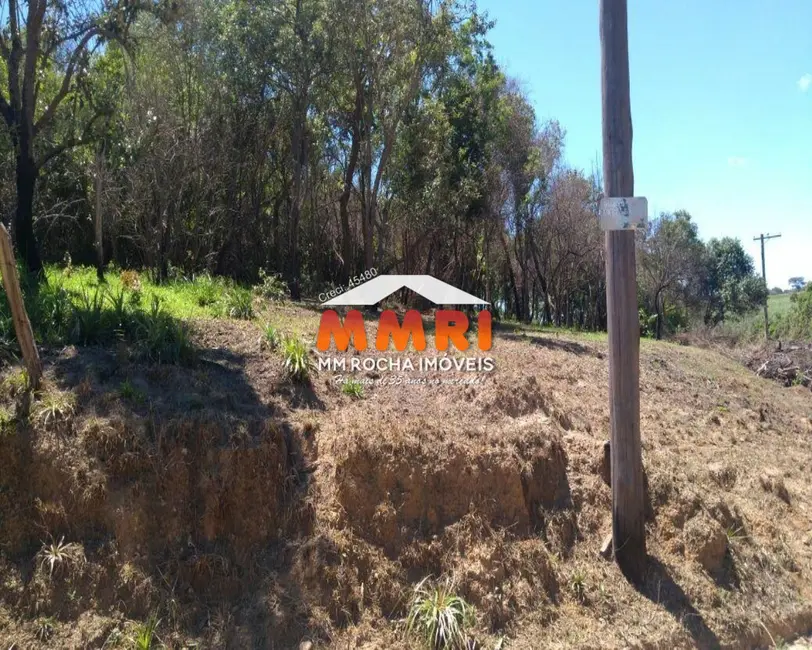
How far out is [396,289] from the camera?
11.4 metres

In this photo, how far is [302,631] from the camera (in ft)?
14.4

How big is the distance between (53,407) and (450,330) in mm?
4761

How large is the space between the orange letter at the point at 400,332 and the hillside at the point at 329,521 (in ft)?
4.01

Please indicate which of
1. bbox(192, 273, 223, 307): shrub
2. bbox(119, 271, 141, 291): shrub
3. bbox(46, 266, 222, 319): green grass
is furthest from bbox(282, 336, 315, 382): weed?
bbox(119, 271, 141, 291): shrub

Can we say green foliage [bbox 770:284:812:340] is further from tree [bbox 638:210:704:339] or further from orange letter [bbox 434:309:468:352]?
orange letter [bbox 434:309:468:352]

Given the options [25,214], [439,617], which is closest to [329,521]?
[439,617]

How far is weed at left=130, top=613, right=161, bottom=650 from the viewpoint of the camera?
4.10 metres

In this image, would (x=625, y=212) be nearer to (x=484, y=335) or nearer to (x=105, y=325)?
(x=484, y=335)

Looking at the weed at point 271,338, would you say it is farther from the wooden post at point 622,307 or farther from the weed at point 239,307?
the wooden post at point 622,307

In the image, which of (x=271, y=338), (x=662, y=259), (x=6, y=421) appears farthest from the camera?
(x=662, y=259)

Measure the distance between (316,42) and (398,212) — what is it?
6574mm

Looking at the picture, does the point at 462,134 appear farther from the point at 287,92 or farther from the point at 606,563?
the point at 606,563

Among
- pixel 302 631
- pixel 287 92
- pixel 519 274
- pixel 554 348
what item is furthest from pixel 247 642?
pixel 519 274

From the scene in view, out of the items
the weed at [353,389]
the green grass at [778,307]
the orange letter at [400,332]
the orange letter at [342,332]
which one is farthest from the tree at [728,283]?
the weed at [353,389]
